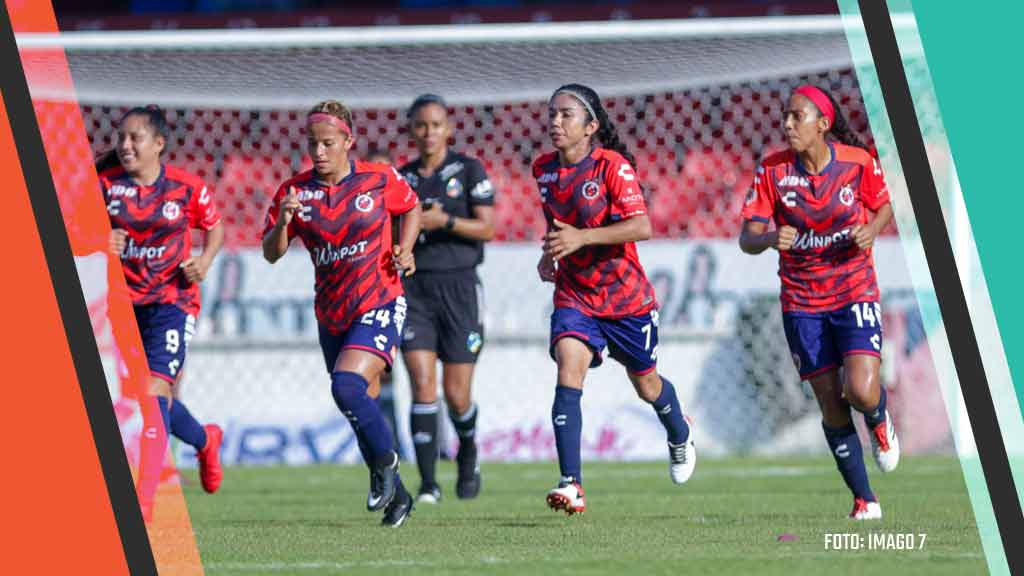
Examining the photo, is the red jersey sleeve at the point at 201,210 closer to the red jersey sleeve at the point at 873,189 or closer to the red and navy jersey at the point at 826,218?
the red and navy jersey at the point at 826,218

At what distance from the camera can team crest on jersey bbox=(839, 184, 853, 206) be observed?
8.36 m

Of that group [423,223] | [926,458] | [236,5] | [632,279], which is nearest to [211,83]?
[423,223]

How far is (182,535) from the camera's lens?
24.8 ft

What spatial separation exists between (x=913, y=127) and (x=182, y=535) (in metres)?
4.54

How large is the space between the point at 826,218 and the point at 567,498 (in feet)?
7.24

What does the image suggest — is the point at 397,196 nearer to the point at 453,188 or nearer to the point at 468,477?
the point at 453,188

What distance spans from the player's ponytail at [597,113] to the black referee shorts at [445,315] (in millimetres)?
2003

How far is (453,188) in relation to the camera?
33.2 feet

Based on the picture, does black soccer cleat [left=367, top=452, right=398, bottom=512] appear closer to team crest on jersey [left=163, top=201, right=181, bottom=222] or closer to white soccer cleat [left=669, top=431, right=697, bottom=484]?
white soccer cleat [left=669, top=431, right=697, bottom=484]

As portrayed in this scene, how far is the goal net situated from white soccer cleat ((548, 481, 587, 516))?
4671 millimetres

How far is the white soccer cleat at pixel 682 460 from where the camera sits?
8961mm

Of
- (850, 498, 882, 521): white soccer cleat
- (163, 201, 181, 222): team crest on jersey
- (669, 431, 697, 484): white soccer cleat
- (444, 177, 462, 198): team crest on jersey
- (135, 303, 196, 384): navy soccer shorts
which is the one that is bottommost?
(850, 498, 882, 521): white soccer cleat

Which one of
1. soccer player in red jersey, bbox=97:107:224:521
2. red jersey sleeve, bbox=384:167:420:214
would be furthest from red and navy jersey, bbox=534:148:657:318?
soccer player in red jersey, bbox=97:107:224:521

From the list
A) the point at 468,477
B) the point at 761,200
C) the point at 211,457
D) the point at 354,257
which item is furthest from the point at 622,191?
the point at 211,457
